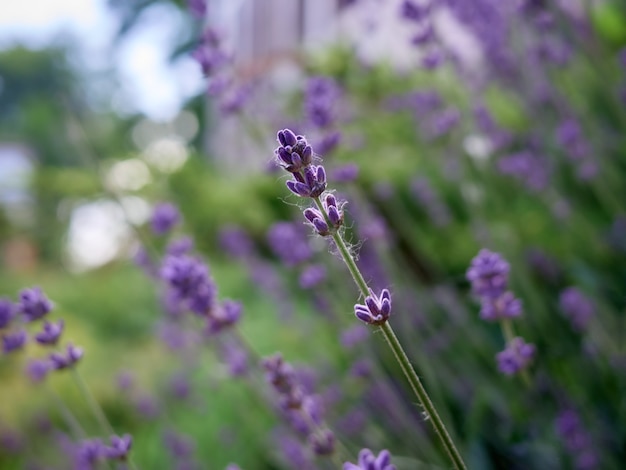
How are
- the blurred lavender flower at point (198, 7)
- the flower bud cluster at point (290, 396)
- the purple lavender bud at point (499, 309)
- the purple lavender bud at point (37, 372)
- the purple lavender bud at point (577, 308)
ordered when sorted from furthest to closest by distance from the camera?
the purple lavender bud at point (577, 308)
the blurred lavender flower at point (198, 7)
the purple lavender bud at point (37, 372)
the purple lavender bud at point (499, 309)
the flower bud cluster at point (290, 396)

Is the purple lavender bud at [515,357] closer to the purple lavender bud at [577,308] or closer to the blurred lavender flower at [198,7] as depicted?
the purple lavender bud at [577,308]

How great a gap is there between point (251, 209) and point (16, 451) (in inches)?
120

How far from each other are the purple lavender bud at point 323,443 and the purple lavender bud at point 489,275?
1.59 feet

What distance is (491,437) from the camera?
218 centimetres

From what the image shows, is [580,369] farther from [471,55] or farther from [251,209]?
[471,55]

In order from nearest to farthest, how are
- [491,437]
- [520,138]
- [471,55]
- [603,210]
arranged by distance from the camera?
[491,437] < [603,210] < [520,138] < [471,55]

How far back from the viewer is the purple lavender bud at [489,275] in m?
1.50

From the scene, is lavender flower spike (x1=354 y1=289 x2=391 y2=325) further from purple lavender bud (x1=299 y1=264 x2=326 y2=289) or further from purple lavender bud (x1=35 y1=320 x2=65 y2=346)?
purple lavender bud (x1=299 y1=264 x2=326 y2=289)

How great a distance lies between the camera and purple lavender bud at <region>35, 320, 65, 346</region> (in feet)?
5.24

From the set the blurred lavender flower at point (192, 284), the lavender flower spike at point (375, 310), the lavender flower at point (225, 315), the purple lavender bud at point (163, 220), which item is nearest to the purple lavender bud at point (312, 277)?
the purple lavender bud at point (163, 220)

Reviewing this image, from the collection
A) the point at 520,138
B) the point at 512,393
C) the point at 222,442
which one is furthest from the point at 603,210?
the point at 222,442

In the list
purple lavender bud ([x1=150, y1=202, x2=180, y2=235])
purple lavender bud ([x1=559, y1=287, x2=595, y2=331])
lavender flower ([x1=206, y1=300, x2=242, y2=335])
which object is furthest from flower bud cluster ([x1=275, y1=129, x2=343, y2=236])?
purple lavender bud ([x1=559, y1=287, x2=595, y2=331])

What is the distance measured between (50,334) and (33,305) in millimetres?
Result: 95

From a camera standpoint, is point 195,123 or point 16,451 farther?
point 195,123
